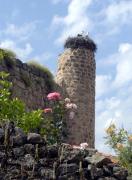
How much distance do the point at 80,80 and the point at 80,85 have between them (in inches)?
6.3

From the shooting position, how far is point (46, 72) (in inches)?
730

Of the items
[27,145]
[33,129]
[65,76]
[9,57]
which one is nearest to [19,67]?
[9,57]

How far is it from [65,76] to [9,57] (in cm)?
310

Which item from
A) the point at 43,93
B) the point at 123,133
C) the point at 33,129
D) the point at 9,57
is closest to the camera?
the point at 33,129

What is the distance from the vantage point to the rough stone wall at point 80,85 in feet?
61.2

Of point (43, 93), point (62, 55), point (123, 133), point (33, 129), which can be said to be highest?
point (62, 55)

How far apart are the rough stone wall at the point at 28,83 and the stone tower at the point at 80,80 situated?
883 mm

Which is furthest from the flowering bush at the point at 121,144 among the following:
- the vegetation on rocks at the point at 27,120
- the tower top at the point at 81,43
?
the tower top at the point at 81,43

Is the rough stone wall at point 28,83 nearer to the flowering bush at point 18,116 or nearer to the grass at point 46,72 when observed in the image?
the grass at point 46,72

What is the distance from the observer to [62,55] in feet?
64.3

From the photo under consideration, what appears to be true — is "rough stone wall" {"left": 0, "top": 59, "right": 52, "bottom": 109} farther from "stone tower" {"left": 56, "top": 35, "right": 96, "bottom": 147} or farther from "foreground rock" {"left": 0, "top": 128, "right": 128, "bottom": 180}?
"foreground rock" {"left": 0, "top": 128, "right": 128, "bottom": 180}

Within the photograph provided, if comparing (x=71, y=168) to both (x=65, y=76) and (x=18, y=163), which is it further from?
(x=65, y=76)

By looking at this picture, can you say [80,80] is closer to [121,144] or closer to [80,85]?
[80,85]

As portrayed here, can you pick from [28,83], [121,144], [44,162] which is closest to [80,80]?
[28,83]
